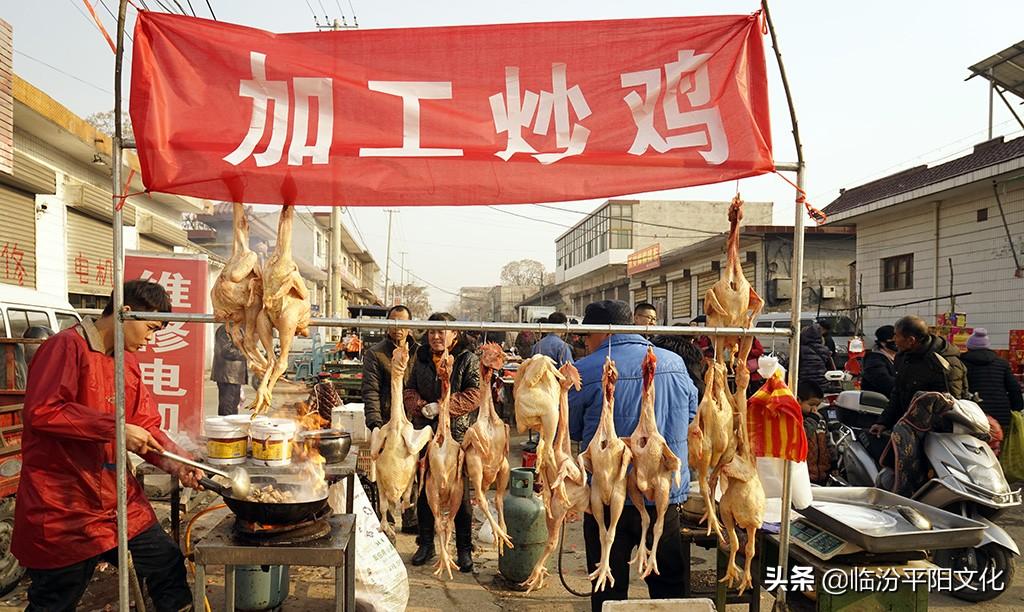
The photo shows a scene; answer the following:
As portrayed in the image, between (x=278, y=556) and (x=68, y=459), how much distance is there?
1282 millimetres

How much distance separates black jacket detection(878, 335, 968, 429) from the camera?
5559 millimetres

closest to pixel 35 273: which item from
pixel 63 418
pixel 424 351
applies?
pixel 424 351

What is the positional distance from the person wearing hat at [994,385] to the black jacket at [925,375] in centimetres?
54

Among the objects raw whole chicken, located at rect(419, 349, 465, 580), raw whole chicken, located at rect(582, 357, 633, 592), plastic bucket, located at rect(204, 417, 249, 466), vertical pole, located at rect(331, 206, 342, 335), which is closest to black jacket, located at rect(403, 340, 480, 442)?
plastic bucket, located at rect(204, 417, 249, 466)

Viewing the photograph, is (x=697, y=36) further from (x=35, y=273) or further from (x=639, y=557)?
(x=35, y=273)

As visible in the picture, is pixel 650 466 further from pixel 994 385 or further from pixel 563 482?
pixel 994 385

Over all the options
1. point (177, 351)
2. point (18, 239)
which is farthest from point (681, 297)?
point (18, 239)

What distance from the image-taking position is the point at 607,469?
314 cm

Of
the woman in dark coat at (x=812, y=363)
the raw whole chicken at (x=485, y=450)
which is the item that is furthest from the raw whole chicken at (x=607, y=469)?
the woman in dark coat at (x=812, y=363)

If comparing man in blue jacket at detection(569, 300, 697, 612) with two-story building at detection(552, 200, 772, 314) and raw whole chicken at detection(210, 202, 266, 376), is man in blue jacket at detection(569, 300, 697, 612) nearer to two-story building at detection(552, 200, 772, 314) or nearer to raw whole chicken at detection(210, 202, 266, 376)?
raw whole chicken at detection(210, 202, 266, 376)

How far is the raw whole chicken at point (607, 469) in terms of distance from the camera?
10.3 ft

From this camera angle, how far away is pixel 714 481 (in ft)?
10.5

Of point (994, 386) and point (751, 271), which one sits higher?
point (751, 271)

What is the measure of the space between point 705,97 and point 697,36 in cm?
28
